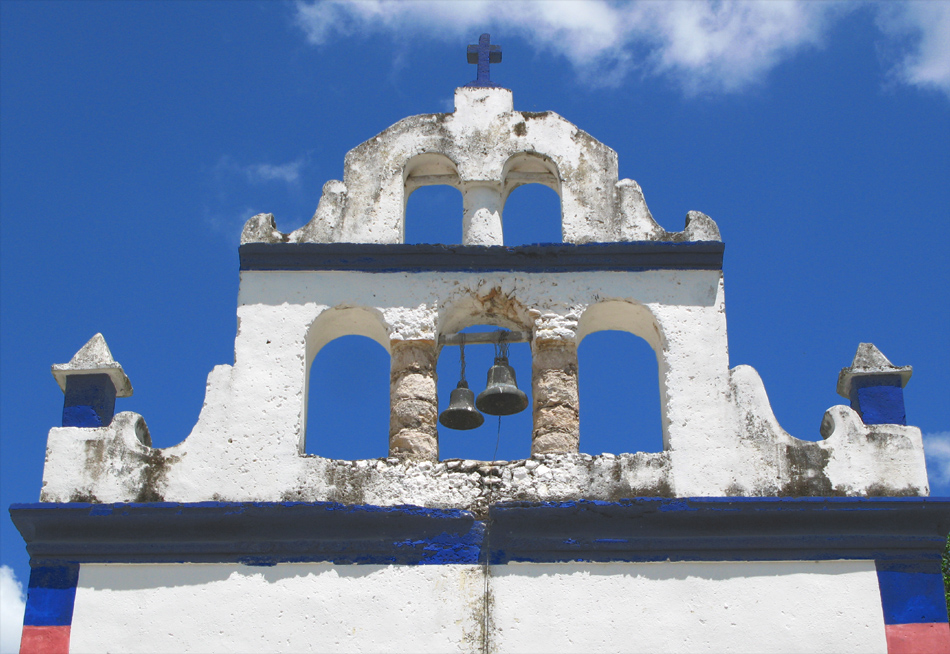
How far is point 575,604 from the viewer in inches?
299

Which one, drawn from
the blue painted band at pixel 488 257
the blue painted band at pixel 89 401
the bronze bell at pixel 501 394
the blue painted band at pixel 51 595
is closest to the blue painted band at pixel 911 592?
the blue painted band at pixel 488 257

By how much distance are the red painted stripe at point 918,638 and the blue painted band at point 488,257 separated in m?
2.64

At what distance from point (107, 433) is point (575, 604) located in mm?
3094

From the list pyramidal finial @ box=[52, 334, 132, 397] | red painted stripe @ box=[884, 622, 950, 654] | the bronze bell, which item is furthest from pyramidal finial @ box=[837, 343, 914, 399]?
pyramidal finial @ box=[52, 334, 132, 397]

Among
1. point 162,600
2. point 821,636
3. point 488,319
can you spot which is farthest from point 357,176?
point 821,636

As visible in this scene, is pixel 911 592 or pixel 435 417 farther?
pixel 435 417

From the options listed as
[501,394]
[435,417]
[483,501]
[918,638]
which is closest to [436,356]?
[435,417]

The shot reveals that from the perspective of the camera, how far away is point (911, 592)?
764 centimetres

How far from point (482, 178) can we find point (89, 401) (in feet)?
10.1

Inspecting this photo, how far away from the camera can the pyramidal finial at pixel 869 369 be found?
8352mm

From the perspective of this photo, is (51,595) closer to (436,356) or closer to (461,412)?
(436,356)

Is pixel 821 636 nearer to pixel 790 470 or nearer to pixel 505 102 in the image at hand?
pixel 790 470

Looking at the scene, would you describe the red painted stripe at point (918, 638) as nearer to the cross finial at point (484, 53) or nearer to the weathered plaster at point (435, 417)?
the weathered plaster at point (435, 417)

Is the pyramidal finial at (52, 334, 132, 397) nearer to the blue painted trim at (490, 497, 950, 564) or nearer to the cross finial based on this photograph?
the blue painted trim at (490, 497, 950, 564)
